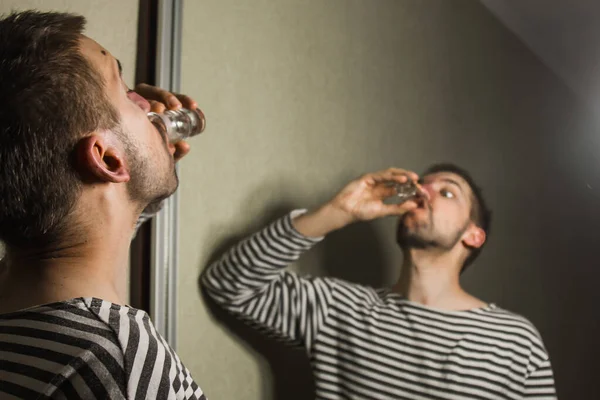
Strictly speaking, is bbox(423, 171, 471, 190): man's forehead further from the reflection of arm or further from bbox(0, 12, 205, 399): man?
bbox(0, 12, 205, 399): man

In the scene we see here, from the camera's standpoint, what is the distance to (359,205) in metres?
1.03

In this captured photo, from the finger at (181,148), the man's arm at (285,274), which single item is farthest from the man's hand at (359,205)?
the finger at (181,148)

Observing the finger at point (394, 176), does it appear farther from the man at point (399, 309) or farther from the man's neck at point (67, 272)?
the man's neck at point (67, 272)

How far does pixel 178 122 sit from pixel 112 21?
0.24 metres

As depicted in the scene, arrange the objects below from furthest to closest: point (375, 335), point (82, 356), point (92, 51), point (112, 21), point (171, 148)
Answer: point (375, 335) → point (112, 21) → point (171, 148) → point (92, 51) → point (82, 356)

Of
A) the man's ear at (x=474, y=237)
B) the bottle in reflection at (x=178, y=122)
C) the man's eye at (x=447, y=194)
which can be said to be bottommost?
the man's ear at (x=474, y=237)

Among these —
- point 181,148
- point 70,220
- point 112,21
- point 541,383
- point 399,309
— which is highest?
point 112,21

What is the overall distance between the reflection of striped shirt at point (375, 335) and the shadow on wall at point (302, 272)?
0.09ft

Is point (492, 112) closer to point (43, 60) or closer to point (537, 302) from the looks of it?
point (537, 302)

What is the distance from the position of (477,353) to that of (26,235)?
734 mm

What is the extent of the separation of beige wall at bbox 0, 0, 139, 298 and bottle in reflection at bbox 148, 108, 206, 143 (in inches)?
6.8

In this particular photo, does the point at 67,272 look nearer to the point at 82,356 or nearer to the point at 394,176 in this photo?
the point at 82,356

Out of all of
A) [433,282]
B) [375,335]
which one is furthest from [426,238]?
[375,335]

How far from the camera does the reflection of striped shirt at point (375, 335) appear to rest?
933 mm
